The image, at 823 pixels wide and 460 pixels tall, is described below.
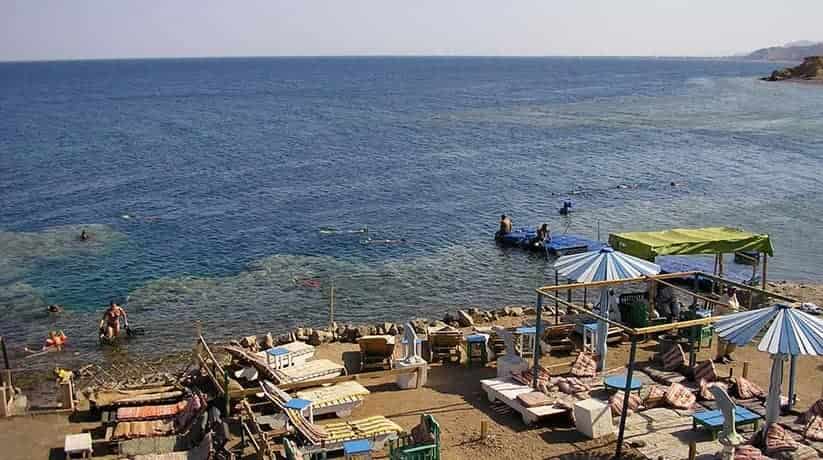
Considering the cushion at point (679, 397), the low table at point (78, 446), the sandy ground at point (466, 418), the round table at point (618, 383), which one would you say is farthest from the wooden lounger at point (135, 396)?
the cushion at point (679, 397)

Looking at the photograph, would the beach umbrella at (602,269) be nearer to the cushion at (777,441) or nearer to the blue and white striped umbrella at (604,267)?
the blue and white striped umbrella at (604,267)

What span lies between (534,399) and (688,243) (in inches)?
356

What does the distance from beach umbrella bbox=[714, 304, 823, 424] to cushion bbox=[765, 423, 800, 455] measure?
8.9 inches

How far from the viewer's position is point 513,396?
15664 mm

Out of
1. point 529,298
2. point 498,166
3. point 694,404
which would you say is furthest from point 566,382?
point 498,166

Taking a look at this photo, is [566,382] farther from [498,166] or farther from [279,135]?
[279,135]

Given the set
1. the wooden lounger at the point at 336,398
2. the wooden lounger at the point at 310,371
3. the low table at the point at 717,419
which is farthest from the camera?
the wooden lounger at the point at 310,371

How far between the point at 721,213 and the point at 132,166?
44.1 metres

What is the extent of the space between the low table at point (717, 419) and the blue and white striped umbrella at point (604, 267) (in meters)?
4.42

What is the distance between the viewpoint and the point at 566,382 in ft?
53.8

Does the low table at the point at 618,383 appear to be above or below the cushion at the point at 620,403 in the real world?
above

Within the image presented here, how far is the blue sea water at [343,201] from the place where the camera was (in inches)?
1150

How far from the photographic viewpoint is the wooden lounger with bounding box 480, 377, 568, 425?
48.8 ft

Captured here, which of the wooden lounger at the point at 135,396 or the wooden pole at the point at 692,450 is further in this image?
the wooden lounger at the point at 135,396
